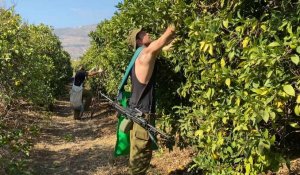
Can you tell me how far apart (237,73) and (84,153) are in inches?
240

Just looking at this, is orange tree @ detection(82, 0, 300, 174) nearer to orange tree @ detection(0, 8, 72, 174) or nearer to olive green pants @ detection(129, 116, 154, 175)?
olive green pants @ detection(129, 116, 154, 175)

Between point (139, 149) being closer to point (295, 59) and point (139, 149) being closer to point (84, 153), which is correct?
point (295, 59)

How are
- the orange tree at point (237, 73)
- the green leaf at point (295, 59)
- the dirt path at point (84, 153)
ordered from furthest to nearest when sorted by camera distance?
1. the dirt path at point (84, 153)
2. the orange tree at point (237, 73)
3. the green leaf at point (295, 59)

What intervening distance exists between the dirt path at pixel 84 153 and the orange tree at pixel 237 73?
2.37 m

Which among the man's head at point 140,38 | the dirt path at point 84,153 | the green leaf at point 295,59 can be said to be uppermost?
the man's head at point 140,38

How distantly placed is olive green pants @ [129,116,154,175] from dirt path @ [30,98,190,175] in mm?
1311

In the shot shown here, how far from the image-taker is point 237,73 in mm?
3652

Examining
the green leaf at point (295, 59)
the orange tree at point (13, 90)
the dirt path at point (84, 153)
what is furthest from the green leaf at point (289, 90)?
the orange tree at point (13, 90)

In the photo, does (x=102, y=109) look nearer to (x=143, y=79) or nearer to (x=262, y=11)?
(x=143, y=79)

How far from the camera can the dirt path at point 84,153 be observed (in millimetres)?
7309

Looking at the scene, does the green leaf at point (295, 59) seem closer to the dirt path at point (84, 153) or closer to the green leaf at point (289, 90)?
the green leaf at point (289, 90)

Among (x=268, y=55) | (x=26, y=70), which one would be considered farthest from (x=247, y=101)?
(x=26, y=70)

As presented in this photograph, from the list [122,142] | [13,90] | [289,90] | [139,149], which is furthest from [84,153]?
[289,90]

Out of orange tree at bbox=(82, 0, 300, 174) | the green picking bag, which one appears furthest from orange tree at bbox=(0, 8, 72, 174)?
orange tree at bbox=(82, 0, 300, 174)
